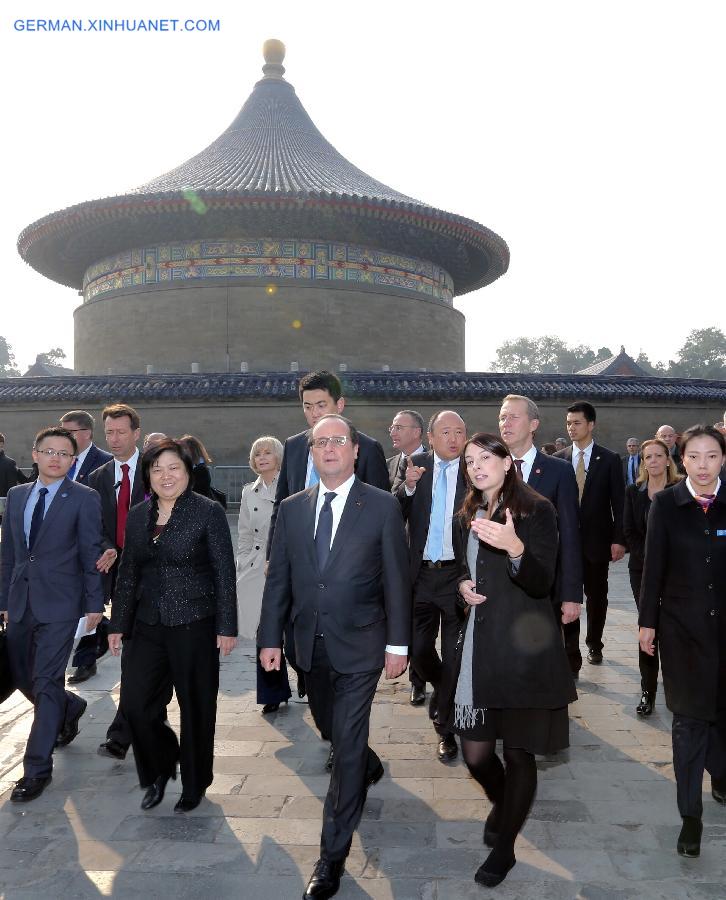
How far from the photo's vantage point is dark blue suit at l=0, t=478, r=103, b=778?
172 inches

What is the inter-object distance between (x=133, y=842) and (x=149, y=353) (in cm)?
2112

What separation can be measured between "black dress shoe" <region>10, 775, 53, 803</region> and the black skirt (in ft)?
7.69

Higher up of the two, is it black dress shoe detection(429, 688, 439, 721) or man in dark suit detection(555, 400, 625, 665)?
man in dark suit detection(555, 400, 625, 665)

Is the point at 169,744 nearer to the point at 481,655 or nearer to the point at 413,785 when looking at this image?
the point at 413,785

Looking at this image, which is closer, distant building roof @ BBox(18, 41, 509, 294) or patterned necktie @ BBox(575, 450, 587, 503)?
patterned necktie @ BBox(575, 450, 587, 503)

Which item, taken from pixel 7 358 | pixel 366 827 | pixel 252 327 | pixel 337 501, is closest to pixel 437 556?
pixel 337 501

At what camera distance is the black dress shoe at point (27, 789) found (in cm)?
412

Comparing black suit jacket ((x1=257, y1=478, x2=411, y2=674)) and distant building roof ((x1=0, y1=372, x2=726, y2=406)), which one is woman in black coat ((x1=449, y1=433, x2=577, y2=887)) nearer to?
black suit jacket ((x1=257, y1=478, x2=411, y2=674))

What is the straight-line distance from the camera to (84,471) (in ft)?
22.0

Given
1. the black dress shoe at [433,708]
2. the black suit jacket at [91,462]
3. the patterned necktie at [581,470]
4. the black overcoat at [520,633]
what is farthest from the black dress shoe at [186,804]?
the patterned necktie at [581,470]

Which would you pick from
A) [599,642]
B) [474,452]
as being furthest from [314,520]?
[599,642]

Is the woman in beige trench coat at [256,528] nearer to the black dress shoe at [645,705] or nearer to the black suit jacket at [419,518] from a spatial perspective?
the black suit jacket at [419,518]

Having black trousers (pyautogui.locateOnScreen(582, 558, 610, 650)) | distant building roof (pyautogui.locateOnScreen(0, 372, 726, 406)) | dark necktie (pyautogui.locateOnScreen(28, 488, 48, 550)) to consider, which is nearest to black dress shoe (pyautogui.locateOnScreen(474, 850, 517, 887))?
dark necktie (pyautogui.locateOnScreen(28, 488, 48, 550))

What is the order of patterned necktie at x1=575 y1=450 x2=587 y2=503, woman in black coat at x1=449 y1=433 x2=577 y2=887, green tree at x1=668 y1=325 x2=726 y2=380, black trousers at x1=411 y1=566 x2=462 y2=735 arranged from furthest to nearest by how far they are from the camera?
1. green tree at x1=668 y1=325 x2=726 y2=380
2. patterned necktie at x1=575 y1=450 x2=587 y2=503
3. black trousers at x1=411 y1=566 x2=462 y2=735
4. woman in black coat at x1=449 y1=433 x2=577 y2=887
